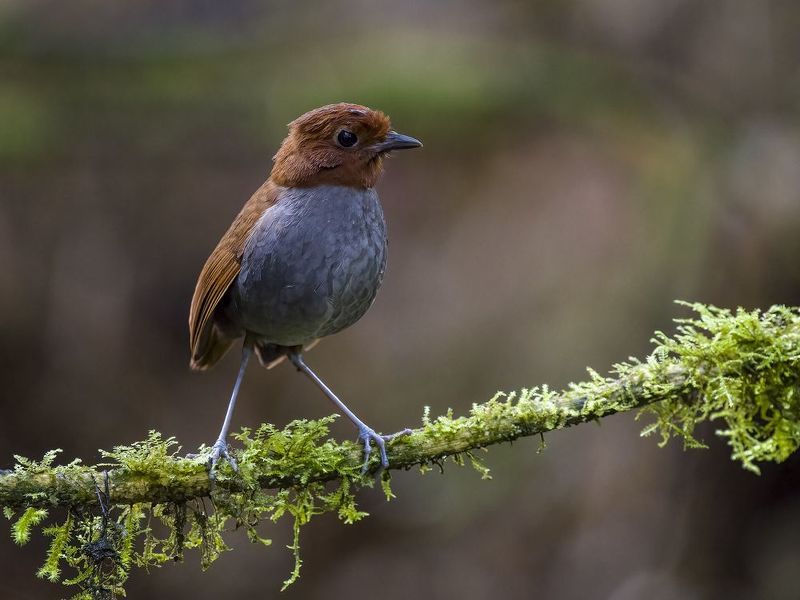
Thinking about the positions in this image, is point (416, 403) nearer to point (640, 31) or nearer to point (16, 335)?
point (16, 335)

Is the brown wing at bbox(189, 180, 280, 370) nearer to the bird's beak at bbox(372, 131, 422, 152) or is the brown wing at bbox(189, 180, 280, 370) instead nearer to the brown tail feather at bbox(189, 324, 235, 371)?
the brown tail feather at bbox(189, 324, 235, 371)

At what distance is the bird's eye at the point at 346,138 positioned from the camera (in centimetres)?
404

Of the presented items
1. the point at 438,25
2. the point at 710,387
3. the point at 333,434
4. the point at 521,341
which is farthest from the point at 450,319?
the point at 710,387

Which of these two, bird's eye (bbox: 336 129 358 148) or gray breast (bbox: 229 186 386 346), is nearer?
gray breast (bbox: 229 186 386 346)

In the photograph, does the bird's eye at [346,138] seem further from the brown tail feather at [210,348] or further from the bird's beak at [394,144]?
the brown tail feather at [210,348]

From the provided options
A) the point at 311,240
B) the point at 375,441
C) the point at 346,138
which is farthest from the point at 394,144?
the point at 375,441

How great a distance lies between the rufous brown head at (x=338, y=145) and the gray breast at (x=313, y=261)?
0.06 m

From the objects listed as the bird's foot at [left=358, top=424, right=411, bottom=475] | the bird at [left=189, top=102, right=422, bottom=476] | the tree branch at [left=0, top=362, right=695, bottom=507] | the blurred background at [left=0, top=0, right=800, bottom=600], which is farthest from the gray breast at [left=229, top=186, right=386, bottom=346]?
the blurred background at [left=0, top=0, right=800, bottom=600]

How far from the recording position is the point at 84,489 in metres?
3.11

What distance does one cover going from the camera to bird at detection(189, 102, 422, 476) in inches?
153

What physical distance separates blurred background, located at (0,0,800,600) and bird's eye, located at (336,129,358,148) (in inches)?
125

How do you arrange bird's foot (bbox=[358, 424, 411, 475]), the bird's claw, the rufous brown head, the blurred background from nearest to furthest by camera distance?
the bird's claw, bird's foot (bbox=[358, 424, 411, 475]), the rufous brown head, the blurred background

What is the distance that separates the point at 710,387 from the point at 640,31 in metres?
5.26

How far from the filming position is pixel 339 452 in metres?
3.45
